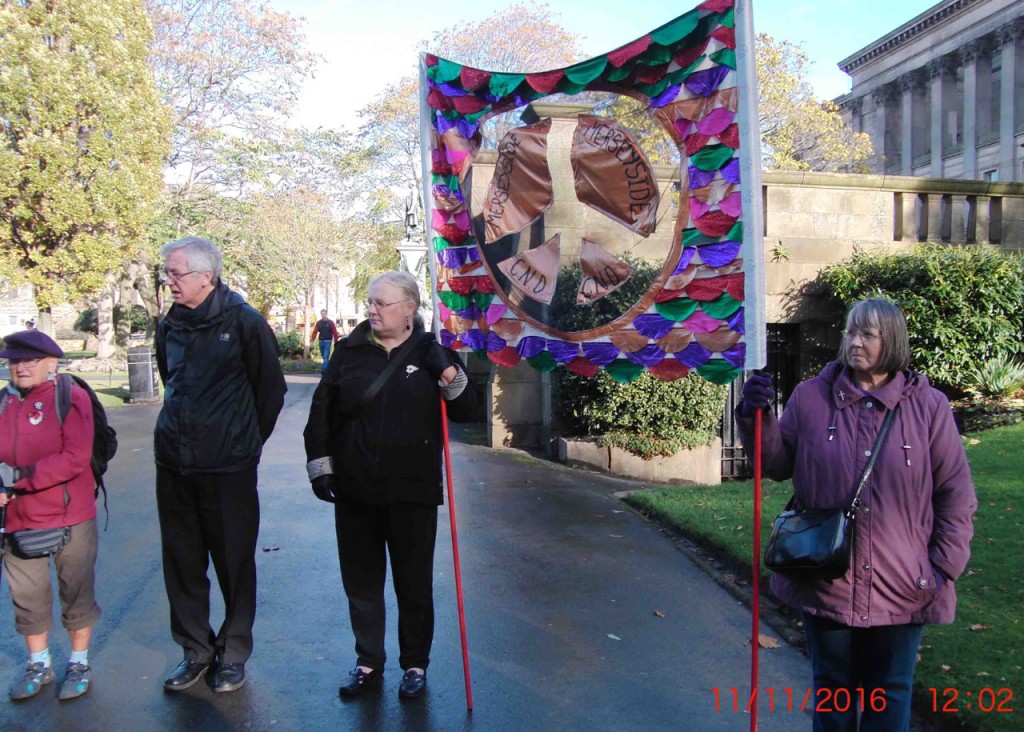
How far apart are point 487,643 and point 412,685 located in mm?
761

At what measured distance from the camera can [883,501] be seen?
9.38 feet

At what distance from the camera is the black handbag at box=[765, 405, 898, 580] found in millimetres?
2795

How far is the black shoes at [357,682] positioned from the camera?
12.9ft

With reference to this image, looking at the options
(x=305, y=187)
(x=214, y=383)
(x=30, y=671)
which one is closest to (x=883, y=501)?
(x=214, y=383)

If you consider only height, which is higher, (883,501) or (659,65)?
(659,65)

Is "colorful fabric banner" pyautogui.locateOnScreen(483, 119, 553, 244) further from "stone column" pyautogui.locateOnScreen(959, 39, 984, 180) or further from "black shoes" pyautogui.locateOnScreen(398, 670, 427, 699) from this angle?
"stone column" pyautogui.locateOnScreen(959, 39, 984, 180)

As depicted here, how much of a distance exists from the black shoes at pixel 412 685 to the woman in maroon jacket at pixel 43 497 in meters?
1.50

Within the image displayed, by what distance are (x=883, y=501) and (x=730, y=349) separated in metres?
0.96

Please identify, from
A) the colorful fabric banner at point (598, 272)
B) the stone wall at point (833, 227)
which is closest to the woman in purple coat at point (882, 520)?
the colorful fabric banner at point (598, 272)

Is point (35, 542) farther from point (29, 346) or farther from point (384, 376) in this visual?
point (384, 376)

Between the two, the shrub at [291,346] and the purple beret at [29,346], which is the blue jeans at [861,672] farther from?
the shrub at [291,346]

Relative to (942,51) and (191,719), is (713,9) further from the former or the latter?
(942,51)

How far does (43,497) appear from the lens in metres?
3.90

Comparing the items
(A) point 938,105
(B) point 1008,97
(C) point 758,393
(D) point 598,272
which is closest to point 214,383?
(D) point 598,272
